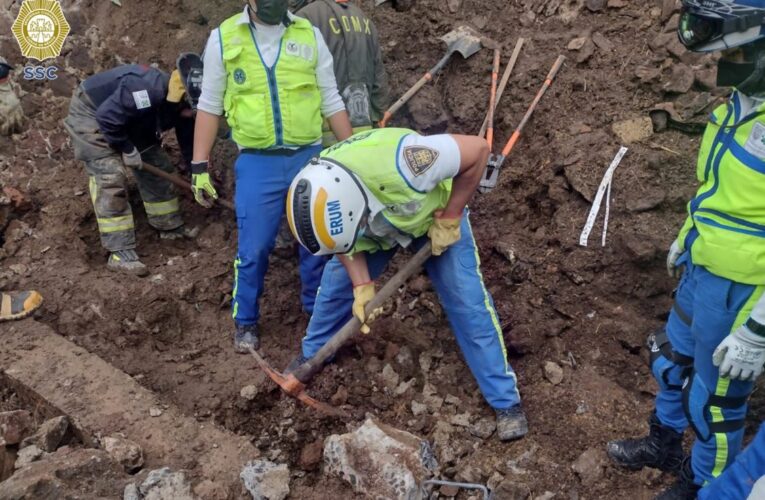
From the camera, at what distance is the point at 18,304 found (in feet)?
13.4

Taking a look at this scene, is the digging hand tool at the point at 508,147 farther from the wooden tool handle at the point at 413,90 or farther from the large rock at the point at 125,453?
the large rock at the point at 125,453

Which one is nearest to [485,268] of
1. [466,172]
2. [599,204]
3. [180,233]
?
[599,204]

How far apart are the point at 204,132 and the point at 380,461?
85.0 inches

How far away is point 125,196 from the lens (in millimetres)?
4695

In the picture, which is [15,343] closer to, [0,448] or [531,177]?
[0,448]

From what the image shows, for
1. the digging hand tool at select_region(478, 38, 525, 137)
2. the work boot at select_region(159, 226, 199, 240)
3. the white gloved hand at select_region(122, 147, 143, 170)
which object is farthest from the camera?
the work boot at select_region(159, 226, 199, 240)

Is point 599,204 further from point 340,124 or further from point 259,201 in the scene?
point 259,201

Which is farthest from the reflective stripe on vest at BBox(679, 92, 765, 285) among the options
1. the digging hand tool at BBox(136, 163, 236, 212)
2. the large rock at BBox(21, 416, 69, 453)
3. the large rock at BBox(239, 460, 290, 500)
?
the digging hand tool at BBox(136, 163, 236, 212)

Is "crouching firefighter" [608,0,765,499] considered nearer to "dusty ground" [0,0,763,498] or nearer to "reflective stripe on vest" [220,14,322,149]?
"dusty ground" [0,0,763,498]

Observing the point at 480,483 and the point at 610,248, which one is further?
the point at 610,248

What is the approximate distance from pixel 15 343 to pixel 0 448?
1.11m

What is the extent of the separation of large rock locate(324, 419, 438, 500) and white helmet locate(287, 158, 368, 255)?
856 millimetres

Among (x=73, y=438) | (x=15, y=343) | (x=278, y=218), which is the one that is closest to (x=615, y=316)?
(x=278, y=218)

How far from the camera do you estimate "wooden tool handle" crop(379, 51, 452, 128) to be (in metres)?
5.02
